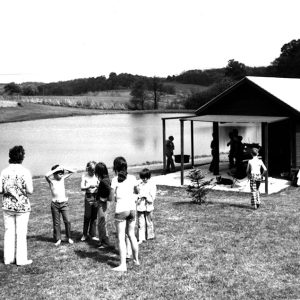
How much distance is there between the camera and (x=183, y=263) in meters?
8.59

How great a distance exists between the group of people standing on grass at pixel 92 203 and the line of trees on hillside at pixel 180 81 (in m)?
73.9

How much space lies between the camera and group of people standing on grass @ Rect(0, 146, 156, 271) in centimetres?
790

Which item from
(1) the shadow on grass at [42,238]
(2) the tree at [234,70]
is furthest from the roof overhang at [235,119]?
(2) the tree at [234,70]

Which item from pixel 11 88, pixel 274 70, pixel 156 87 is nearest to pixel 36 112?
pixel 156 87

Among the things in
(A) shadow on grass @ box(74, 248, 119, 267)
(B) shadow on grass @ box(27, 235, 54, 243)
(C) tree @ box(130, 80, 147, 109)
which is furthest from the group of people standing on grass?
(C) tree @ box(130, 80, 147, 109)

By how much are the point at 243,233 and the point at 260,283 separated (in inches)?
117

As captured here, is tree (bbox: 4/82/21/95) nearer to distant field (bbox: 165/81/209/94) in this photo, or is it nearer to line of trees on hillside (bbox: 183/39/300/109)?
distant field (bbox: 165/81/209/94)

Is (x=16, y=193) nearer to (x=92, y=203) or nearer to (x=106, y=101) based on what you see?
(x=92, y=203)

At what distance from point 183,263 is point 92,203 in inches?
81.4

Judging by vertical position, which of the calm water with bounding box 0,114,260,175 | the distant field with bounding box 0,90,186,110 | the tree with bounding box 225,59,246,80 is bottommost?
the calm water with bounding box 0,114,260,175

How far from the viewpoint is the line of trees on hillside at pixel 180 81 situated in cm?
8734

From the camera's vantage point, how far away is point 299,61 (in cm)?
7994

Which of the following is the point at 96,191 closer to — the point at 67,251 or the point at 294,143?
the point at 67,251

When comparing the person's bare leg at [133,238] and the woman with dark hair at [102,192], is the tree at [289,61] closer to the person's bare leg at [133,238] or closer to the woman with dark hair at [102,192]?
the woman with dark hair at [102,192]
